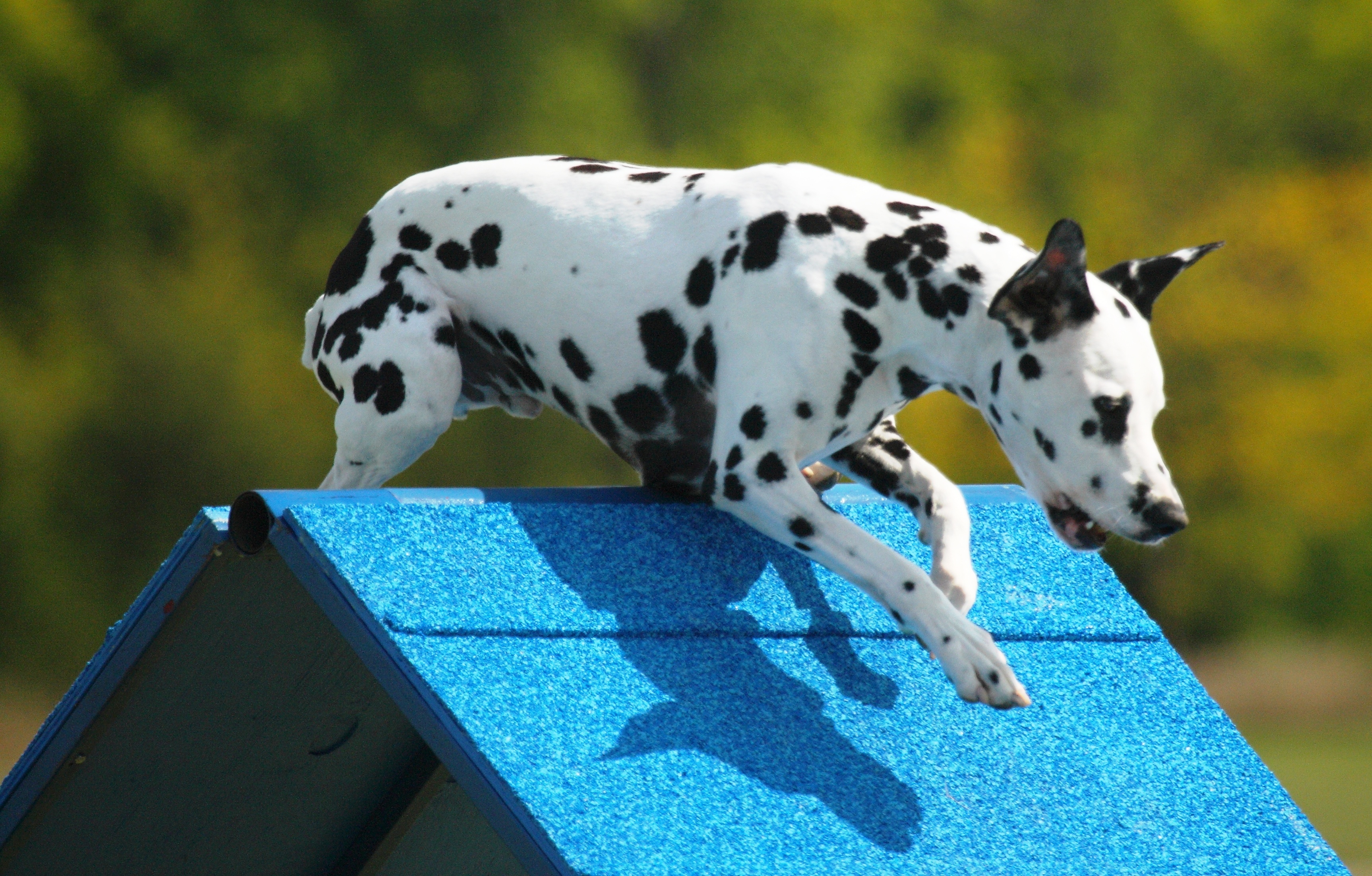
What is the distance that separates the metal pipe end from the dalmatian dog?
0.58 metres

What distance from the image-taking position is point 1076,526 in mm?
2789

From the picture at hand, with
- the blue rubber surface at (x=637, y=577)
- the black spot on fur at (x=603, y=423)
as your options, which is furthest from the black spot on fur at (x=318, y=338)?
the blue rubber surface at (x=637, y=577)

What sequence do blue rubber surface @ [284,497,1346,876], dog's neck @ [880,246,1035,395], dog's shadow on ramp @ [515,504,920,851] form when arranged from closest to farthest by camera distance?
blue rubber surface @ [284,497,1346,876], dog's shadow on ramp @ [515,504,920,851], dog's neck @ [880,246,1035,395]

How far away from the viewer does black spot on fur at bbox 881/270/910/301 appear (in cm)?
292

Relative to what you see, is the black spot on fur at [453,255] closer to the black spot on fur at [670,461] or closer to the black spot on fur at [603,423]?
the black spot on fur at [603,423]

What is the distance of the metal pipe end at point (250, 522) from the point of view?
2555 millimetres

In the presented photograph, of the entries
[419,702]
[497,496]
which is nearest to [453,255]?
[497,496]

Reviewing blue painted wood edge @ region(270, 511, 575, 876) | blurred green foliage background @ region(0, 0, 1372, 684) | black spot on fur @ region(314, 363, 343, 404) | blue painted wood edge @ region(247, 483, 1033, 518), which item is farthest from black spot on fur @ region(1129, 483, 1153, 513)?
blurred green foliage background @ region(0, 0, 1372, 684)

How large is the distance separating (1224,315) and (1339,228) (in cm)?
148

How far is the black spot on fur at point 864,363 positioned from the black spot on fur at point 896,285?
0.38 feet

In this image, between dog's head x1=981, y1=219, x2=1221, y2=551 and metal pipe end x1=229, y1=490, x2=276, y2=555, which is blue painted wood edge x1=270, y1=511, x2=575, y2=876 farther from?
dog's head x1=981, y1=219, x2=1221, y2=551

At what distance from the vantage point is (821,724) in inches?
107

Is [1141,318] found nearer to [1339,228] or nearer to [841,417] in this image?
[841,417]

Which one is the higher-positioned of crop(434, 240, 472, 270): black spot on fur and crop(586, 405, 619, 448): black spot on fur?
crop(434, 240, 472, 270): black spot on fur
